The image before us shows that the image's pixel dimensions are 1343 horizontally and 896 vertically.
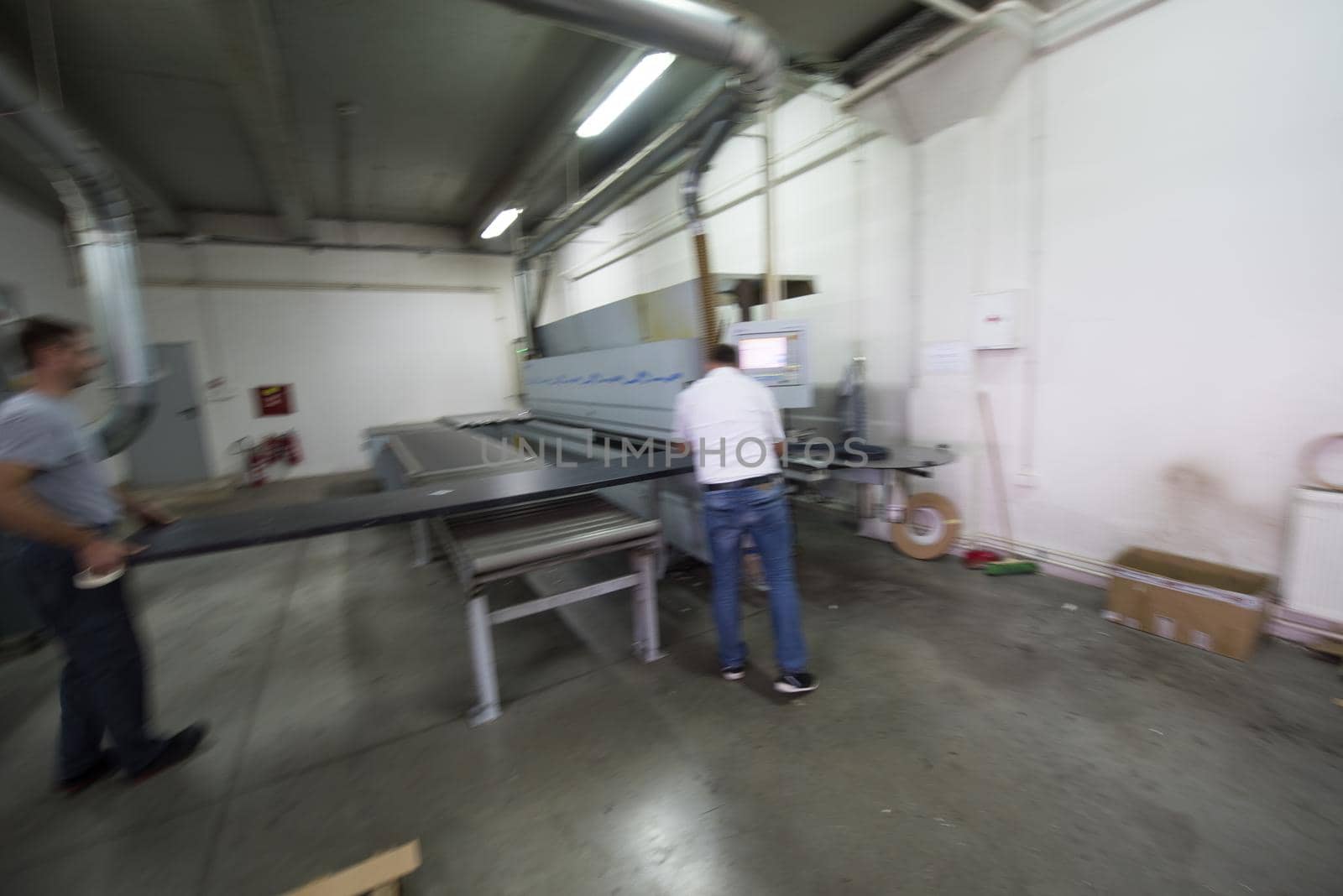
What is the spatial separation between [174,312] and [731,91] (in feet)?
24.3

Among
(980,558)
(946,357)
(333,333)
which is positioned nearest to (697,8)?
(946,357)

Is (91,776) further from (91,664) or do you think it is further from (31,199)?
(31,199)

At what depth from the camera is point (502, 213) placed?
595 cm

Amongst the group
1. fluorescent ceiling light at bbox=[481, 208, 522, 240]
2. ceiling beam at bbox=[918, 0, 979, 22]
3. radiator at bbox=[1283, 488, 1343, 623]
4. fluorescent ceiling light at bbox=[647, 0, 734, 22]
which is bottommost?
radiator at bbox=[1283, 488, 1343, 623]

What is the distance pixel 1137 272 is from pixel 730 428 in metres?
2.29

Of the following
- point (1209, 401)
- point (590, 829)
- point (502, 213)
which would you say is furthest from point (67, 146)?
point (1209, 401)

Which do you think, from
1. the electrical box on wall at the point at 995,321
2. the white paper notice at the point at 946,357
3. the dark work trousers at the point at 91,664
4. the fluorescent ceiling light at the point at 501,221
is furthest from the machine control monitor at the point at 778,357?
the fluorescent ceiling light at the point at 501,221

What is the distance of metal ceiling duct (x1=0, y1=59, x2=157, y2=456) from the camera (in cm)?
310

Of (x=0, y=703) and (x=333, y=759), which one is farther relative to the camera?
(x=0, y=703)

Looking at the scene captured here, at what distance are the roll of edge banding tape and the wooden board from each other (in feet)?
3.37

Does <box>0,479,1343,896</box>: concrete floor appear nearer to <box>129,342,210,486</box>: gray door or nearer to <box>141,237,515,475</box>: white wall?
<box>129,342,210,486</box>: gray door

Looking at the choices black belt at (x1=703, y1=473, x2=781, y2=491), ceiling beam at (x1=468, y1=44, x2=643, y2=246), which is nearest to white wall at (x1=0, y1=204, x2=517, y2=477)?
ceiling beam at (x1=468, y1=44, x2=643, y2=246)

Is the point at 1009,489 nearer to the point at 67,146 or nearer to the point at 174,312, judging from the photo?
the point at 67,146

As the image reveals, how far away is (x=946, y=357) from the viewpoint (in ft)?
11.1
